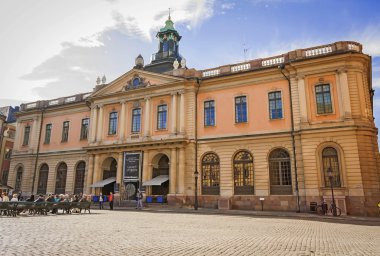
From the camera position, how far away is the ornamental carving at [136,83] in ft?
102

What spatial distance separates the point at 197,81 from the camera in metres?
28.7

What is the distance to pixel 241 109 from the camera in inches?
1056

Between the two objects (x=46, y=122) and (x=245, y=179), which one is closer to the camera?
(x=245, y=179)

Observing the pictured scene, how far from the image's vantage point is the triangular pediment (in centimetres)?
2997

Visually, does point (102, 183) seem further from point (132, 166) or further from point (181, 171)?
point (181, 171)

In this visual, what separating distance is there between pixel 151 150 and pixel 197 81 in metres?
8.12

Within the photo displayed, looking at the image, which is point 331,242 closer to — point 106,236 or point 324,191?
point 106,236

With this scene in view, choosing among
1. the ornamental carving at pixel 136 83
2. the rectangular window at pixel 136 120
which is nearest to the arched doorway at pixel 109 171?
the rectangular window at pixel 136 120

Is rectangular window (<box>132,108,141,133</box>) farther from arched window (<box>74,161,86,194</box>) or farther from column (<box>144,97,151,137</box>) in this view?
arched window (<box>74,161,86,194</box>)

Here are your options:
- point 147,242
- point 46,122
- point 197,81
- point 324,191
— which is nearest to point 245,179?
point 324,191

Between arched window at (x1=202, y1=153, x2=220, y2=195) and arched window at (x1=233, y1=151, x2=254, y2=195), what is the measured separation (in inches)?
67.5

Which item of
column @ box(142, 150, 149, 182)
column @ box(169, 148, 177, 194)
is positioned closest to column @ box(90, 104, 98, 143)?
column @ box(142, 150, 149, 182)

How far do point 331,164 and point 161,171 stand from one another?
15.5 metres

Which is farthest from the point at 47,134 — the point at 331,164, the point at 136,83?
the point at 331,164
